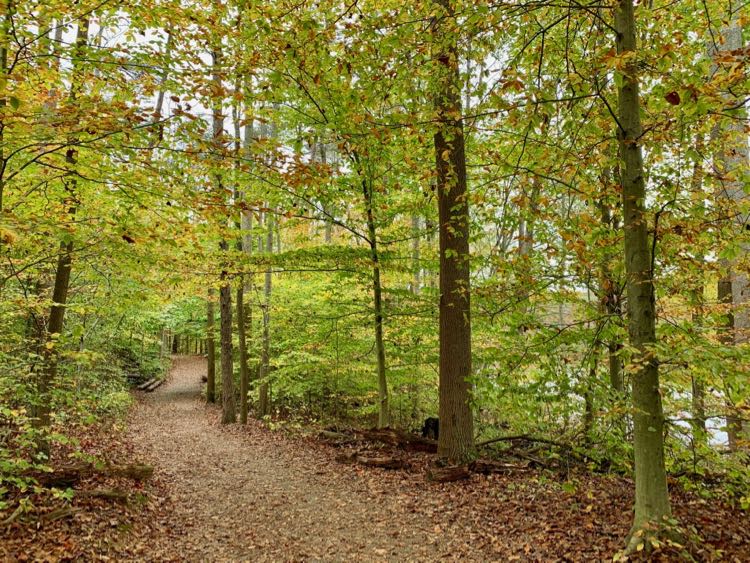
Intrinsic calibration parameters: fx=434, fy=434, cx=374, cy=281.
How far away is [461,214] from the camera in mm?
6797

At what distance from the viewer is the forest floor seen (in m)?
4.95

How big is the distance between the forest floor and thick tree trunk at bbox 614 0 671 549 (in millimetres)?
641

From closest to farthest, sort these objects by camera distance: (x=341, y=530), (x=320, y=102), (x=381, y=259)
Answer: (x=341, y=530) < (x=320, y=102) < (x=381, y=259)

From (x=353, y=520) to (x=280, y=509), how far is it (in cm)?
132

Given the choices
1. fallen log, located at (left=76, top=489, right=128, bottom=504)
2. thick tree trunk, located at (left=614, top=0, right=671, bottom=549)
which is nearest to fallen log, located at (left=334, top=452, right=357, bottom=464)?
fallen log, located at (left=76, top=489, right=128, bottom=504)

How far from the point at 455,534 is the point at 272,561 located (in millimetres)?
2366

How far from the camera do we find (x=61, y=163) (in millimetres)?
5234

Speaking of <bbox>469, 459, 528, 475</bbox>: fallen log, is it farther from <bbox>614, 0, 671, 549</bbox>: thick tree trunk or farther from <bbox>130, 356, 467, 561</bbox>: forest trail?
<bbox>614, 0, 671, 549</bbox>: thick tree trunk

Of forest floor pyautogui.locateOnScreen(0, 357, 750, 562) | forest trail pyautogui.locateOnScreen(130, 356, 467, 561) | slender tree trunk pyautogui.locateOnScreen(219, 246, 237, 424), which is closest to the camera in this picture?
forest floor pyautogui.locateOnScreen(0, 357, 750, 562)

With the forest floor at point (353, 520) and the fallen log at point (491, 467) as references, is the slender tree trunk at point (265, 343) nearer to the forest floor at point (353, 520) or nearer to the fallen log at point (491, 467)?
the forest floor at point (353, 520)

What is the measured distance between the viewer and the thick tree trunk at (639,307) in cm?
432

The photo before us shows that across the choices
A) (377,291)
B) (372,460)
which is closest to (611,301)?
(377,291)

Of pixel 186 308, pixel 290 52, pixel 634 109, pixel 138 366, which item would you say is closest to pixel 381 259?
pixel 290 52

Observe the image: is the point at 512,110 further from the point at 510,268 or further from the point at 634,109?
the point at 510,268
